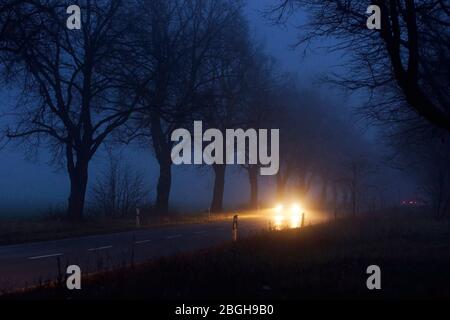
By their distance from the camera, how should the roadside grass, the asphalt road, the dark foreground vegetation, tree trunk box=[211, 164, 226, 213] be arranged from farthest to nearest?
tree trunk box=[211, 164, 226, 213] < the roadside grass < the asphalt road < the dark foreground vegetation

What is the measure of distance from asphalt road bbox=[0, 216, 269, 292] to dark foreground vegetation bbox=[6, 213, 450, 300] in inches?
37.7

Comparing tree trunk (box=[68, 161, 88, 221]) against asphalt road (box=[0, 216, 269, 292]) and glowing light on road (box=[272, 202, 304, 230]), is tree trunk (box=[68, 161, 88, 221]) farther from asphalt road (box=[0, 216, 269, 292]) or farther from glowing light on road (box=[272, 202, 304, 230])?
glowing light on road (box=[272, 202, 304, 230])

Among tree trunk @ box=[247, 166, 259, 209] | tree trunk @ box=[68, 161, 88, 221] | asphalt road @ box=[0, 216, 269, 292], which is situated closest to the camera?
asphalt road @ box=[0, 216, 269, 292]

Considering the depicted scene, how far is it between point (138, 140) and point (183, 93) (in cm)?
509

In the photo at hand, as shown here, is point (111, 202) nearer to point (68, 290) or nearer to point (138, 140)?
point (138, 140)

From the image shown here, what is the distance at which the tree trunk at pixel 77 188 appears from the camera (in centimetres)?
2577

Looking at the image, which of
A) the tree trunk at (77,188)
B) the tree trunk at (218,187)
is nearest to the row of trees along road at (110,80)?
the tree trunk at (77,188)

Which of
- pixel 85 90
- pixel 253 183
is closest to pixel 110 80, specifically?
pixel 85 90

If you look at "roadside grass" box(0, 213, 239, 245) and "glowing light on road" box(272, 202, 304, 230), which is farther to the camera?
"glowing light on road" box(272, 202, 304, 230)

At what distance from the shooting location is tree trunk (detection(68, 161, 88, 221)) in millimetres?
25766

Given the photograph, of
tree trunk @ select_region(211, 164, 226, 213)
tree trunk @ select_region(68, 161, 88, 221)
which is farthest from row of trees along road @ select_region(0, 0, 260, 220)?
tree trunk @ select_region(211, 164, 226, 213)

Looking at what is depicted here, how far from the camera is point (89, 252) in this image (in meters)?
15.5

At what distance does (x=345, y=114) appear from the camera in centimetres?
5756
